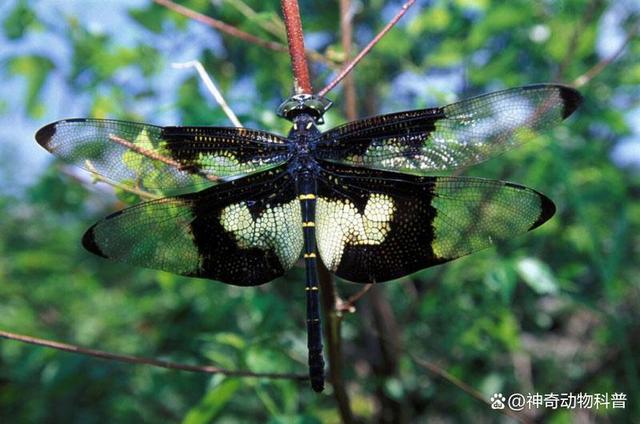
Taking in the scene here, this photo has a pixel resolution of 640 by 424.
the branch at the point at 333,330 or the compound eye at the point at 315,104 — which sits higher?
the compound eye at the point at 315,104

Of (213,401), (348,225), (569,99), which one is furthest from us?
(213,401)

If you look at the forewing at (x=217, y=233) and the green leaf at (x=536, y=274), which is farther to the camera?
the green leaf at (x=536, y=274)

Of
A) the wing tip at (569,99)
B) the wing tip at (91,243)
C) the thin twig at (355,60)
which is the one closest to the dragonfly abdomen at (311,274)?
the thin twig at (355,60)

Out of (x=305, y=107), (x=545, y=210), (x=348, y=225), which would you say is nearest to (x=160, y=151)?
(x=305, y=107)

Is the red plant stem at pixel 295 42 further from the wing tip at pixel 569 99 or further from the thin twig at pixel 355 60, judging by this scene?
the wing tip at pixel 569 99

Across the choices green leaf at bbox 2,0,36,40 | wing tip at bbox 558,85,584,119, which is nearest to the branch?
wing tip at bbox 558,85,584,119

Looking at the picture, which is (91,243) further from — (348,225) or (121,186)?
(348,225)

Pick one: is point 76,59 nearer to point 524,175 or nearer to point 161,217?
point 161,217
